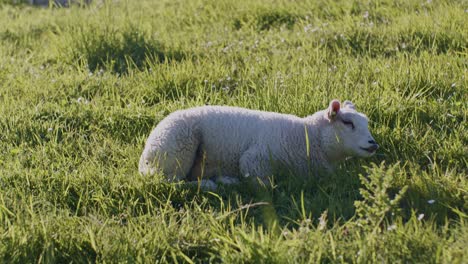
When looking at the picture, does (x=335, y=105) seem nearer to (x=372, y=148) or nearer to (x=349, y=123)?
(x=349, y=123)

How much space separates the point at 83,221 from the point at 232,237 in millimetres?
919

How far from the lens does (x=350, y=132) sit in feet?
16.4

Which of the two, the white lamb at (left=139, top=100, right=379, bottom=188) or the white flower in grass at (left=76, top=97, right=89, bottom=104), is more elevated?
the white lamb at (left=139, top=100, right=379, bottom=188)

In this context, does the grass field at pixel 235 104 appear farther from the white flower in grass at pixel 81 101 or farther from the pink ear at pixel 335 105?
the pink ear at pixel 335 105

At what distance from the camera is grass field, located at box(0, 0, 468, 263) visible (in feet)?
12.9

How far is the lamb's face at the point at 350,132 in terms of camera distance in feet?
16.1

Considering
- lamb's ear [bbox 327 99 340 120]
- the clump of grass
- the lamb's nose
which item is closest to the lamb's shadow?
the lamb's nose

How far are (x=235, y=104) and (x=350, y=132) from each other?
1.32 metres

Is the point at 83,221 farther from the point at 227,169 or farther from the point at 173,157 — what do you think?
the point at 227,169

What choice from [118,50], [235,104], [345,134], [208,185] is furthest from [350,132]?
[118,50]

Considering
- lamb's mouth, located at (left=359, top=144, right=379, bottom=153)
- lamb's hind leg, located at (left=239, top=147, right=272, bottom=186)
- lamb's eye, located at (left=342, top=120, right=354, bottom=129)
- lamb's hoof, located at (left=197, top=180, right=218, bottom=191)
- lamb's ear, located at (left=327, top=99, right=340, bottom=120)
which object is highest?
lamb's ear, located at (left=327, top=99, right=340, bottom=120)

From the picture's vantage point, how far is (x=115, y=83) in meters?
6.87

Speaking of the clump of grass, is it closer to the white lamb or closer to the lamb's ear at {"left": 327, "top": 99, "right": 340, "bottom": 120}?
the white lamb

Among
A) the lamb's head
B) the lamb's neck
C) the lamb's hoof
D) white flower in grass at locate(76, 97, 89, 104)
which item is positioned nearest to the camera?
the lamb's hoof
